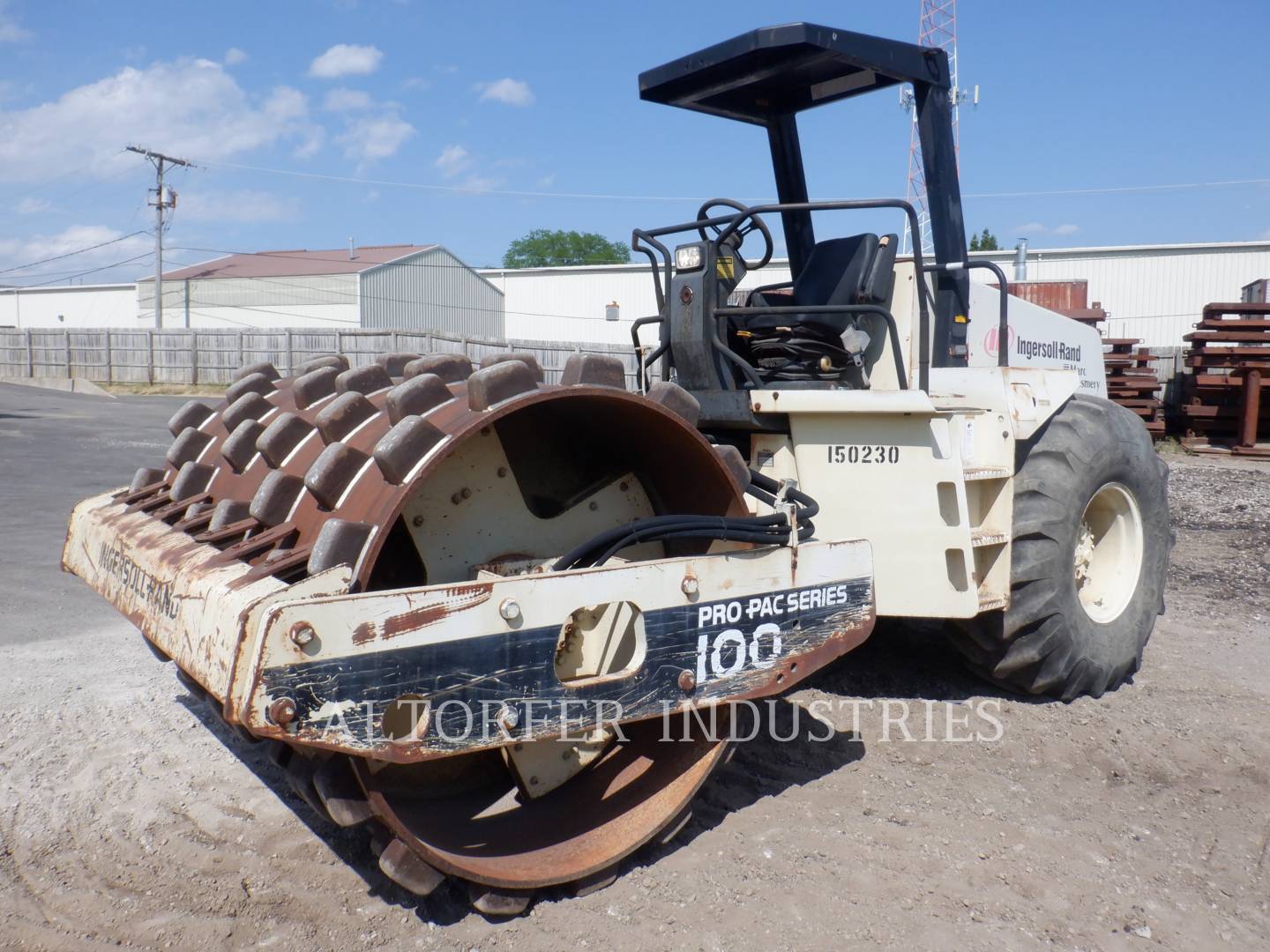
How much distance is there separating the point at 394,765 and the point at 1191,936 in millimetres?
2066

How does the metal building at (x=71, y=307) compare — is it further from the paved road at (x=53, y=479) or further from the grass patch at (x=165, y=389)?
the paved road at (x=53, y=479)

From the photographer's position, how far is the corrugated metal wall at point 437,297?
41.6m

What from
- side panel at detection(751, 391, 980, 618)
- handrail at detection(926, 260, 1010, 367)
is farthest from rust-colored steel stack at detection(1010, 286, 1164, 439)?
side panel at detection(751, 391, 980, 618)

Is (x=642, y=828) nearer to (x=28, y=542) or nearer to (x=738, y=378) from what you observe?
(x=738, y=378)

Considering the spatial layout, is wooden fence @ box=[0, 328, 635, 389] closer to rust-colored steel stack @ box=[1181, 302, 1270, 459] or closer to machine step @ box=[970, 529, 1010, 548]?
rust-colored steel stack @ box=[1181, 302, 1270, 459]

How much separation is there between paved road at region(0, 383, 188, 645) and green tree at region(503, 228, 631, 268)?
5843 centimetres

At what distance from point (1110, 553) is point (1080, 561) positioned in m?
0.30

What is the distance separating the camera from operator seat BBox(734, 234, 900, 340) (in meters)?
3.99

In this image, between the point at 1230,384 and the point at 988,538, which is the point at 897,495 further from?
the point at 1230,384

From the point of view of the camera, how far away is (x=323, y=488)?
96.7 inches

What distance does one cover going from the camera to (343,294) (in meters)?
40.5

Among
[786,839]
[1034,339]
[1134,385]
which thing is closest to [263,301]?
Answer: [1134,385]

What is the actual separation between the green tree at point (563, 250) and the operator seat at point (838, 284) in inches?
2913

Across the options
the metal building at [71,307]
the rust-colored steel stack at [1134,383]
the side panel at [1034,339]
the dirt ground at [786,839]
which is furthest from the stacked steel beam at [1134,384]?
the metal building at [71,307]
